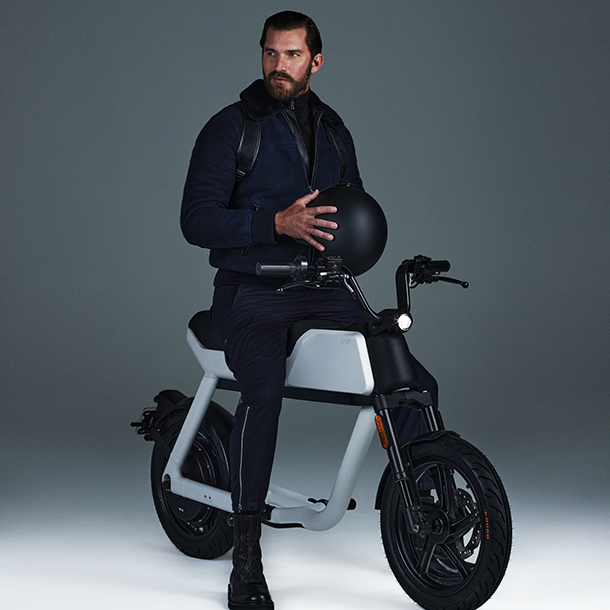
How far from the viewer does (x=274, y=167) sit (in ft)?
12.2

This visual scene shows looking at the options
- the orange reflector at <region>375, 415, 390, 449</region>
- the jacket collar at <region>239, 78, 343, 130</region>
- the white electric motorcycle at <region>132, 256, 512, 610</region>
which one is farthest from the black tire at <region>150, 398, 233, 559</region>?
the jacket collar at <region>239, 78, 343, 130</region>

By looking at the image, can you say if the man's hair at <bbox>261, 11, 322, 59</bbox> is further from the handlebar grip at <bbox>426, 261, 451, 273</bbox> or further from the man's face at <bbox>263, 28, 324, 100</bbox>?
the handlebar grip at <bbox>426, 261, 451, 273</bbox>

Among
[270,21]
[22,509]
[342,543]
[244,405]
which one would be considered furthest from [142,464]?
[270,21]

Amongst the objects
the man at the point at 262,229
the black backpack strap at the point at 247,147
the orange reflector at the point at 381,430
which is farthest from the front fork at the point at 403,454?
the black backpack strap at the point at 247,147

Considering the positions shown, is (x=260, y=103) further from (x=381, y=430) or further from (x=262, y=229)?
(x=381, y=430)

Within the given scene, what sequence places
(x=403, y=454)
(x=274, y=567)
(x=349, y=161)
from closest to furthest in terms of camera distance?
(x=403, y=454)
(x=274, y=567)
(x=349, y=161)

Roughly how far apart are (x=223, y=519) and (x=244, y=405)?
0.63 m

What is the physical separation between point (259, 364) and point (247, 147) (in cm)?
78

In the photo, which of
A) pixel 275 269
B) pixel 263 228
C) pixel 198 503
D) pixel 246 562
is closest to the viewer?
pixel 275 269

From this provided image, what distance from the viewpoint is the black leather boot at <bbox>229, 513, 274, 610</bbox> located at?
10.9 ft

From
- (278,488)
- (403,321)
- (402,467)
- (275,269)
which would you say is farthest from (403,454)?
(278,488)

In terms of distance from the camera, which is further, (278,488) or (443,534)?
Answer: (278,488)

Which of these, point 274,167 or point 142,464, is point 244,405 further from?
point 142,464

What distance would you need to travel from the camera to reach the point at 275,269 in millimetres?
3078
